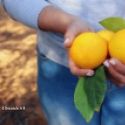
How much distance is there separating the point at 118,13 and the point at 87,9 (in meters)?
0.08

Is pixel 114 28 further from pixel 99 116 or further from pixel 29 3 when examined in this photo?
pixel 99 116

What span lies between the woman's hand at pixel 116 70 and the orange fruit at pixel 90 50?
2 cm

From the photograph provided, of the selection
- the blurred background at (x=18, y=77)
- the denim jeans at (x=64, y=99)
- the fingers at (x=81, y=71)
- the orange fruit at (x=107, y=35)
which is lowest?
the blurred background at (x=18, y=77)

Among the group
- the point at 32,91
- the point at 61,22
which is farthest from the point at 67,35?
the point at 32,91

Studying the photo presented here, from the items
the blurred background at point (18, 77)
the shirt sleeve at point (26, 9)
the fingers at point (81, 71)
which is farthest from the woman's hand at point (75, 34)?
the blurred background at point (18, 77)

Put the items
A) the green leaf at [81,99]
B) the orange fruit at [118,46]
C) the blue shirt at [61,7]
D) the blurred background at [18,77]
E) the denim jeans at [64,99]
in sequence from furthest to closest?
1. the blurred background at [18,77]
2. the denim jeans at [64,99]
3. the blue shirt at [61,7]
4. the green leaf at [81,99]
5. the orange fruit at [118,46]

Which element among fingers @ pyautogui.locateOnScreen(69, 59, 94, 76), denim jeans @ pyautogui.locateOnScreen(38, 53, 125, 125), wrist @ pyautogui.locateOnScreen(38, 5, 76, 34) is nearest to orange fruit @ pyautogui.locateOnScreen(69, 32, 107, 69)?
fingers @ pyautogui.locateOnScreen(69, 59, 94, 76)

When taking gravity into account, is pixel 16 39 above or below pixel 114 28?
below

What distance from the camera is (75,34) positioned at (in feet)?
3.04

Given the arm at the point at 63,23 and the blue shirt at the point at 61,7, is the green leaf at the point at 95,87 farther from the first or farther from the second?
the blue shirt at the point at 61,7

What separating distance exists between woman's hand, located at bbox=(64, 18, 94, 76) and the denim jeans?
22 cm

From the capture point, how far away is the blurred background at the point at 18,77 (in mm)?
2084

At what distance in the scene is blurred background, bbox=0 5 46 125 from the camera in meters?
2.08

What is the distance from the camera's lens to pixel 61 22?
102cm
